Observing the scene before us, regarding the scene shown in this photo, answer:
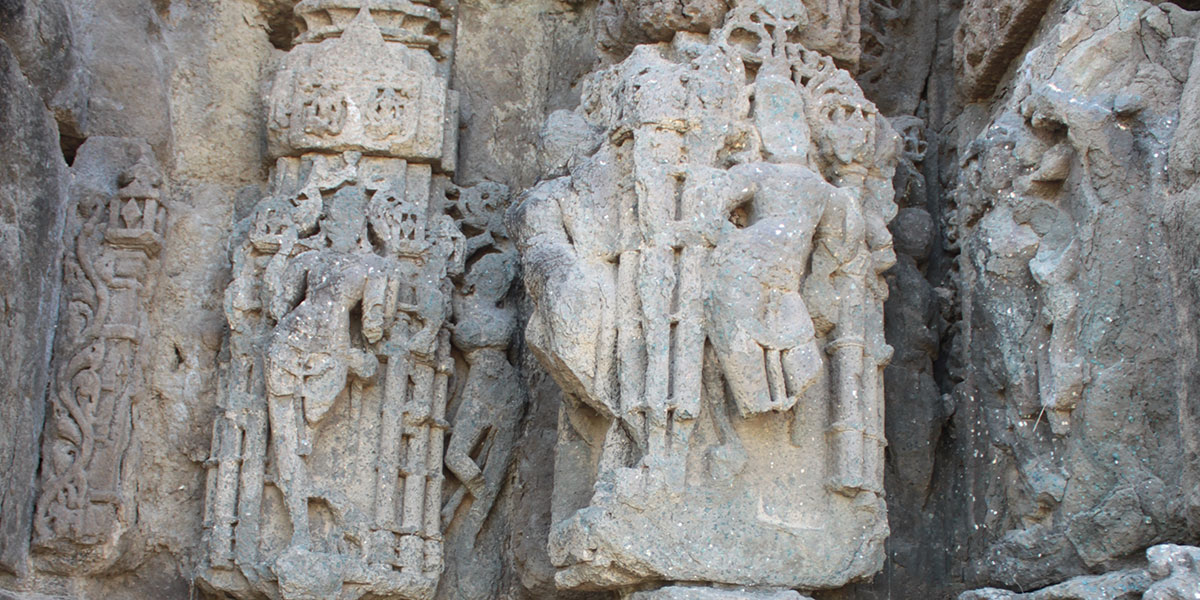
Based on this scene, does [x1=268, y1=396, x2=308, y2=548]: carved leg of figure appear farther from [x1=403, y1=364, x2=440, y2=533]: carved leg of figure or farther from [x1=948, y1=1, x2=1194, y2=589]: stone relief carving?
[x1=948, y1=1, x2=1194, y2=589]: stone relief carving

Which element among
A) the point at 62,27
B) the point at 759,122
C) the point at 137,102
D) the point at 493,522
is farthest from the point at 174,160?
the point at 759,122

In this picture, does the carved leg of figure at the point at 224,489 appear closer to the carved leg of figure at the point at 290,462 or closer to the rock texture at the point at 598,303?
the rock texture at the point at 598,303

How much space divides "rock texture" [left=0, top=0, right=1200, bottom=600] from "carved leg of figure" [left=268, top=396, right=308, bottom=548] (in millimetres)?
12

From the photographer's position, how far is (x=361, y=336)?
19.5 ft

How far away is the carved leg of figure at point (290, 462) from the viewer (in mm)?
5668

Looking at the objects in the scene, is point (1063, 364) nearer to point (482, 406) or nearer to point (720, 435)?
point (720, 435)

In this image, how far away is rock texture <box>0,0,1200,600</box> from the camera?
5.22m

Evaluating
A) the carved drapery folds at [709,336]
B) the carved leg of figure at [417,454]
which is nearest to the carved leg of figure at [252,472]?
the carved leg of figure at [417,454]

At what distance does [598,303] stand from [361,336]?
1043mm

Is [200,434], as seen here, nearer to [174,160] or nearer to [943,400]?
[174,160]

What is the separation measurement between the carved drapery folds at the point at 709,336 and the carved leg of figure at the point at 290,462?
2.96ft

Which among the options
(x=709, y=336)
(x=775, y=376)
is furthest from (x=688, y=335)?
(x=775, y=376)

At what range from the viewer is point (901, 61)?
22.6 feet

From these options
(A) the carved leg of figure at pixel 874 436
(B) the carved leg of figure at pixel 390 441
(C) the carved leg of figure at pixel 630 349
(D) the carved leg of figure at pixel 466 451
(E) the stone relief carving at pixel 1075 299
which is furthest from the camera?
(D) the carved leg of figure at pixel 466 451
